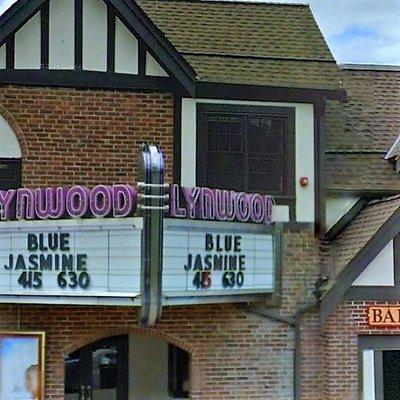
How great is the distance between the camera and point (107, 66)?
14031 millimetres

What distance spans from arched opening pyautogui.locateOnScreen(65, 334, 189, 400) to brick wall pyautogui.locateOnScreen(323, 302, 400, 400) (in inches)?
115

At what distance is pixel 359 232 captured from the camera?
47.9ft

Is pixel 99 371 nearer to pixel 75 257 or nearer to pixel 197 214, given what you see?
pixel 75 257

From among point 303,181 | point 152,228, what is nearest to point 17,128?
point 152,228

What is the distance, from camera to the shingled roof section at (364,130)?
50.8 feet

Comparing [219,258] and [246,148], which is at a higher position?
[246,148]

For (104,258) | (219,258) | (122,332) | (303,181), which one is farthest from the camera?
Answer: (303,181)

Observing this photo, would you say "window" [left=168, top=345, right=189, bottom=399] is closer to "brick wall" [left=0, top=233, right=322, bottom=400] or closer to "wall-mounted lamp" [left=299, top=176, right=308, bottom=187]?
"brick wall" [left=0, top=233, right=322, bottom=400]

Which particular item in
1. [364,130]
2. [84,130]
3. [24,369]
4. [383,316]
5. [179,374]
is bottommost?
[179,374]

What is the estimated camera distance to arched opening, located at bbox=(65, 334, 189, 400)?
14.6 metres

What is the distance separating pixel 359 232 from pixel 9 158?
605cm

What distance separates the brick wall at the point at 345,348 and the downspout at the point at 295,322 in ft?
1.79

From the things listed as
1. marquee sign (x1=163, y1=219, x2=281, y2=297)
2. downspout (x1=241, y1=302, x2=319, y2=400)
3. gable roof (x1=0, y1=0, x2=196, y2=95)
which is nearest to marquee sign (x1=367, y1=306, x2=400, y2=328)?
downspout (x1=241, y1=302, x2=319, y2=400)

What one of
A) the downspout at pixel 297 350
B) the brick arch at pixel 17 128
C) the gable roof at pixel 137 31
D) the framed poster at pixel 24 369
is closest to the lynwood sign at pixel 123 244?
the framed poster at pixel 24 369
